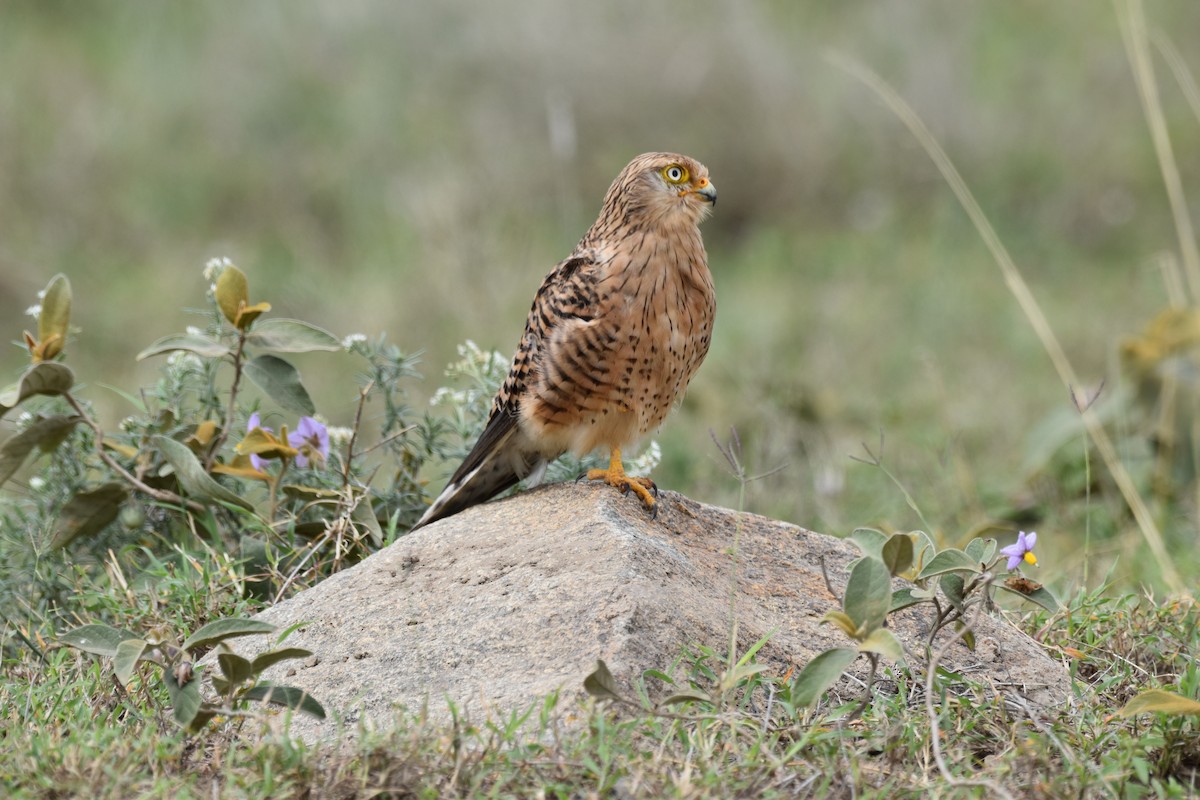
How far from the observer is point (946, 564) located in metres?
2.89

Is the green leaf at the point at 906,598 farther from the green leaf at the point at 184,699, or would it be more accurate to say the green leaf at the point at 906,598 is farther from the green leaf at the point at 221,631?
the green leaf at the point at 184,699

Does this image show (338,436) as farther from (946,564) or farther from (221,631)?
(946,564)

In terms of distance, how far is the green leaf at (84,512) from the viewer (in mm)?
3771

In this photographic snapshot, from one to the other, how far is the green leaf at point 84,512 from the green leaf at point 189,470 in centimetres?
25

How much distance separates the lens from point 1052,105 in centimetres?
1065

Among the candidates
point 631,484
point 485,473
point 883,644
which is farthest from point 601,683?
point 485,473

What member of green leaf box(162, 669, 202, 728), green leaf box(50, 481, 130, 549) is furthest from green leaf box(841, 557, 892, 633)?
green leaf box(50, 481, 130, 549)

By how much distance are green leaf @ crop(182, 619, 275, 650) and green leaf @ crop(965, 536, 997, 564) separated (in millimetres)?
1541

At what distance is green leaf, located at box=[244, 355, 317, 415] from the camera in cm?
375

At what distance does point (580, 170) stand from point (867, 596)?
7708 millimetres

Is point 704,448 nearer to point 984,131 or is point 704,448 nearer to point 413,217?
point 413,217

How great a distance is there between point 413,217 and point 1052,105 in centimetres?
517

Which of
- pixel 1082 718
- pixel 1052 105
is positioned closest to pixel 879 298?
pixel 1052 105

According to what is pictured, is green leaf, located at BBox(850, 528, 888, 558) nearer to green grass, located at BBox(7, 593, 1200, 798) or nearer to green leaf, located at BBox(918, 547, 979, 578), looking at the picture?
green leaf, located at BBox(918, 547, 979, 578)
